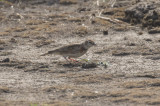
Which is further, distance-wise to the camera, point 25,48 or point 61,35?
point 61,35

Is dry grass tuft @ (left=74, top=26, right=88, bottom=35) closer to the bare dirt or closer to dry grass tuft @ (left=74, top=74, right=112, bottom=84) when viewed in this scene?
the bare dirt

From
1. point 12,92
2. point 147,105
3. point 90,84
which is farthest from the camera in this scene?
point 90,84

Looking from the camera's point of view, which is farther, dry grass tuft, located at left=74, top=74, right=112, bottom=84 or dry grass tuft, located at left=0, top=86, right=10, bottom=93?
dry grass tuft, located at left=74, top=74, right=112, bottom=84

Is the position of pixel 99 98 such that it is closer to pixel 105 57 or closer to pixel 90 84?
pixel 90 84

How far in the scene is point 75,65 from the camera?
10.0 metres

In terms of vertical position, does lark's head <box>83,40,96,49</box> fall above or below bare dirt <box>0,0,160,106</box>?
above

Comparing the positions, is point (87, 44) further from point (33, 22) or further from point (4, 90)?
point (33, 22)

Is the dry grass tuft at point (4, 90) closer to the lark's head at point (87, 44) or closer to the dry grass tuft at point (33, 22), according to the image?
the lark's head at point (87, 44)

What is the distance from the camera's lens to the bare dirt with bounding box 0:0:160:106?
7.19 m

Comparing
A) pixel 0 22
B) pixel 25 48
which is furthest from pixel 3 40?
pixel 0 22

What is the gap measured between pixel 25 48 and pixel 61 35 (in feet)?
7.00

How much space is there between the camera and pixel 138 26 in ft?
48.6

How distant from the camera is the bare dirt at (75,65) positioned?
719 centimetres

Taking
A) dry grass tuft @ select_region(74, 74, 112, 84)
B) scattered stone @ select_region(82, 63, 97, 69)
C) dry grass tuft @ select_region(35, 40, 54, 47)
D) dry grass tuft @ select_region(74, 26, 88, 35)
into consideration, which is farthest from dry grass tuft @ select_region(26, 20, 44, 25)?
dry grass tuft @ select_region(74, 74, 112, 84)
